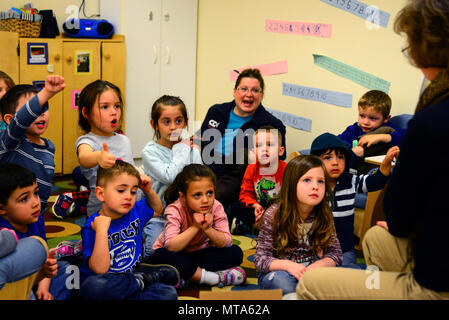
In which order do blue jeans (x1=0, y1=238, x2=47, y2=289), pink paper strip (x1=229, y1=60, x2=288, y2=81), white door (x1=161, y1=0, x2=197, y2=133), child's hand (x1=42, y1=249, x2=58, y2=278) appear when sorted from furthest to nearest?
1. white door (x1=161, y1=0, x2=197, y2=133)
2. pink paper strip (x1=229, y1=60, x2=288, y2=81)
3. child's hand (x1=42, y1=249, x2=58, y2=278)
4. blue jeans (x1=0, y1=238, x2=47, y2=289)

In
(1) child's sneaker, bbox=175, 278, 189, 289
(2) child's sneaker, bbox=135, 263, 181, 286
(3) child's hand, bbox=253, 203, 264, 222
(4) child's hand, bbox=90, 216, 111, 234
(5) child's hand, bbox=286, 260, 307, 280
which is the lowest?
(1) child's sneaker, bbox=175, 278, 189, 289

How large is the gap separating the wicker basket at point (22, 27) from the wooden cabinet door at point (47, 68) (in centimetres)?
5

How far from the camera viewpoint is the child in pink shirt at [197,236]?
229cm

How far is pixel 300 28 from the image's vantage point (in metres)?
3.90

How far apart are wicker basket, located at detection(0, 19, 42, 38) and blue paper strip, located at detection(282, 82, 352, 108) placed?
1.84 meters

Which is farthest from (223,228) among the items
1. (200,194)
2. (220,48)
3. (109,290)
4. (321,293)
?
(220,48)

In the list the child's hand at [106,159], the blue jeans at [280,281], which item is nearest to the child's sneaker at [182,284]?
the blue jeans at [280,281]

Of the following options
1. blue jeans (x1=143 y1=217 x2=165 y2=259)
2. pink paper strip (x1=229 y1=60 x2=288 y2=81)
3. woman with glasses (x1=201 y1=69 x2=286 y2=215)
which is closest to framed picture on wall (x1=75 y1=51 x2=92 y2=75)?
woman with glasses (x1=201 y1=69 x2=286 y2=215)

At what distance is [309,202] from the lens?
2.12 metres

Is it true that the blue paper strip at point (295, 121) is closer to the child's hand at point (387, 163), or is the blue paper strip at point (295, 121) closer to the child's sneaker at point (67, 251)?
the child's hand at point (387, 163)

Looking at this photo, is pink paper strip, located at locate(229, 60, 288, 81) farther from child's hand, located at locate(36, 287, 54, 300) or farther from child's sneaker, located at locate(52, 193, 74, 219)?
child's hand, located at locate(36, 287, 54, 300)

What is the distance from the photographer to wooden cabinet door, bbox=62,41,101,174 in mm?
3953

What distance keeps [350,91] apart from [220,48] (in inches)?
52.4

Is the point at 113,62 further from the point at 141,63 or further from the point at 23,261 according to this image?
the point at 23,261
